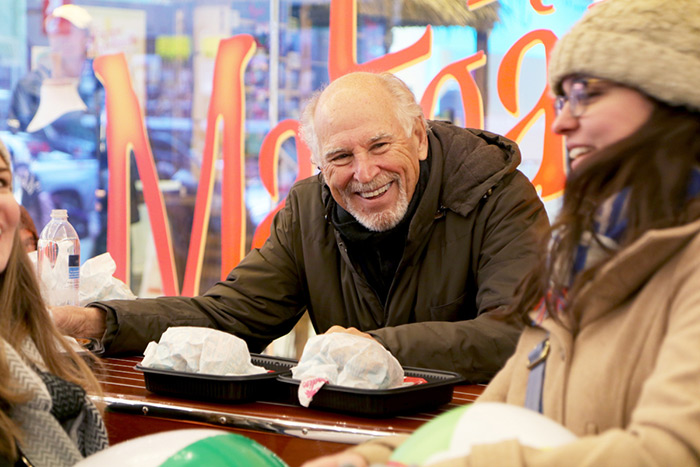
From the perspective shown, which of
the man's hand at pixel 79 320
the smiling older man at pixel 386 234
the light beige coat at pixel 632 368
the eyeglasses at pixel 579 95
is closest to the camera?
the light beige coat at pixel 632 368

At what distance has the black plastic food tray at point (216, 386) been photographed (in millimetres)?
1839

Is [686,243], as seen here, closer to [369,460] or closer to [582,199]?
[582,199]

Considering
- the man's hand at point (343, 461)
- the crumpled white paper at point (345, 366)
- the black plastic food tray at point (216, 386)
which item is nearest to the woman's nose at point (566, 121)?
the man's hand at point (343, 461)

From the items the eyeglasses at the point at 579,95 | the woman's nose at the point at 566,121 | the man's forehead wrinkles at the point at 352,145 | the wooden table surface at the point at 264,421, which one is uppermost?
the eyeglasses at the point at 579,95

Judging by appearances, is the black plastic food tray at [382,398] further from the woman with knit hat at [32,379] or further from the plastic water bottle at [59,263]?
the plastic water bottle at [59,263]

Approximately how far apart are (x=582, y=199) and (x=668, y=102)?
186mm

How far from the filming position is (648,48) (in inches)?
46.3

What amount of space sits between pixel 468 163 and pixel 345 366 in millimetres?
1135

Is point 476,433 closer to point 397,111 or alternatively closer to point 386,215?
point 386,215

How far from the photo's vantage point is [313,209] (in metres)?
2.86

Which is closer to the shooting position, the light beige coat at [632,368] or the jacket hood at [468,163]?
the light beige coat at [632,368]

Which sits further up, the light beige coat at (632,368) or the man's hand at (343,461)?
the light beige coat at (632,368)

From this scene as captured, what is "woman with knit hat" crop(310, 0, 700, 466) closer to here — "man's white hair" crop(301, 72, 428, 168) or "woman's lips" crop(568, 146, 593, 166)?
"woman's lips" crop(568, 146, 593, 166)

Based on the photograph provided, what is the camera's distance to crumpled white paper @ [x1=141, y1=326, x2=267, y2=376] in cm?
189
